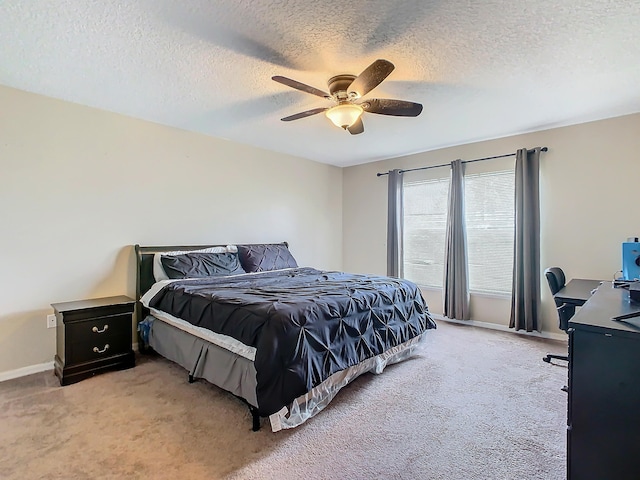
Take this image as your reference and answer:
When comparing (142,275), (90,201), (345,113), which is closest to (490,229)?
(345,113)

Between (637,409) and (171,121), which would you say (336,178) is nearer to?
(171,121)

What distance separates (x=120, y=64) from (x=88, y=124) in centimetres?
119

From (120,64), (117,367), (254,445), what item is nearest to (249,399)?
(254,445)

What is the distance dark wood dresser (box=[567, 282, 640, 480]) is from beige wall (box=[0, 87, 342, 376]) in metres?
3.79

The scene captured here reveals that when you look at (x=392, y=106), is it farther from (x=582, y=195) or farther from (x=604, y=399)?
(x=582, y=195)

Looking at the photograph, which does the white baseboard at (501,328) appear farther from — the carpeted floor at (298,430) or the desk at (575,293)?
the carpeted floor at (298,430)

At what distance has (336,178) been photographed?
19.9 feet

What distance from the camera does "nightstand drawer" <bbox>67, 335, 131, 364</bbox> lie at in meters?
2.77

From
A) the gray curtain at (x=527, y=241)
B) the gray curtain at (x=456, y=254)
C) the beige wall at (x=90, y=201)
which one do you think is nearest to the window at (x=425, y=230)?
the gray curtain at (x=456, y=254)

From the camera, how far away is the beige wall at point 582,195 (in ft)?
11.5

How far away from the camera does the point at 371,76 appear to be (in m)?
2.12

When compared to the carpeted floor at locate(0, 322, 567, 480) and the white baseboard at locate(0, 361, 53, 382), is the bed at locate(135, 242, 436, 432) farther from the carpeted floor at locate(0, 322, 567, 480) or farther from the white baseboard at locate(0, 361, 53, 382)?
the white baseboard at locate(0, 361, 53, 382)

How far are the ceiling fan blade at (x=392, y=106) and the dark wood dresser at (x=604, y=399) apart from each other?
1768mm

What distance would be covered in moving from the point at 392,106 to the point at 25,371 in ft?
12.6
